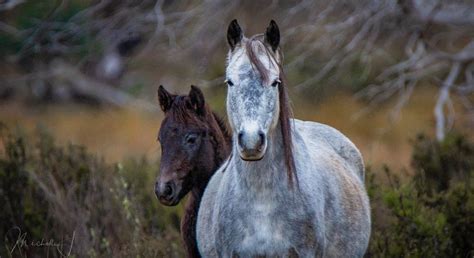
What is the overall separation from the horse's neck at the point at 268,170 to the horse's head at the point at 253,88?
0.40 feet

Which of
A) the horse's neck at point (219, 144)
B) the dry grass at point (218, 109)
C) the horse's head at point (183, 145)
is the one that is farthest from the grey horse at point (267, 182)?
the dry grass at point (218, 109)

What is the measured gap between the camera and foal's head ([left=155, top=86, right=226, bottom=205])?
489 cm

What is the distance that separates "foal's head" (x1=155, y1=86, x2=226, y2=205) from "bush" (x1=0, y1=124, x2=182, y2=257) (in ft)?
3.57

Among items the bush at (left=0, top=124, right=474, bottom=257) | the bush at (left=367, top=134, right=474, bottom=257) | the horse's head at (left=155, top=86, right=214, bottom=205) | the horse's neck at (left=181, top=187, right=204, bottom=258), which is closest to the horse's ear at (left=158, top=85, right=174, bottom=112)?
the horse's head at (left=155, top=86, right=214, bottom=205)

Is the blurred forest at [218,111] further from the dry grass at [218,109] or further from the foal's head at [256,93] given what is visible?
the foal's head at [256,93]

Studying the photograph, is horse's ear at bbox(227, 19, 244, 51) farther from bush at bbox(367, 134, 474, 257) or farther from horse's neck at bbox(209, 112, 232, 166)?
bush at bbox(367, 134, 474, 257)

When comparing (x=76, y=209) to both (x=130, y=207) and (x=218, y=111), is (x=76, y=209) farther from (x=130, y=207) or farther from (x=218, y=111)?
(x=218, y=111)

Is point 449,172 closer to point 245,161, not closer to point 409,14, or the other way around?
point 409,14

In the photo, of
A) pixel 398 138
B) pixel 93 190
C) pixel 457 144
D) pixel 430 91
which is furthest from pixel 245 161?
pixel 430 91

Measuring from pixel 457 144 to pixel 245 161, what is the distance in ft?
13.7

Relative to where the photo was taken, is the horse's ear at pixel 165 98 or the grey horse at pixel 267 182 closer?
the grey horse at pixel 267 182

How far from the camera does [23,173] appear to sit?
24.2ft

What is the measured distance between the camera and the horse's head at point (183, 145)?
16.0 ft

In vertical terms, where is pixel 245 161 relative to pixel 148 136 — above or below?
above
